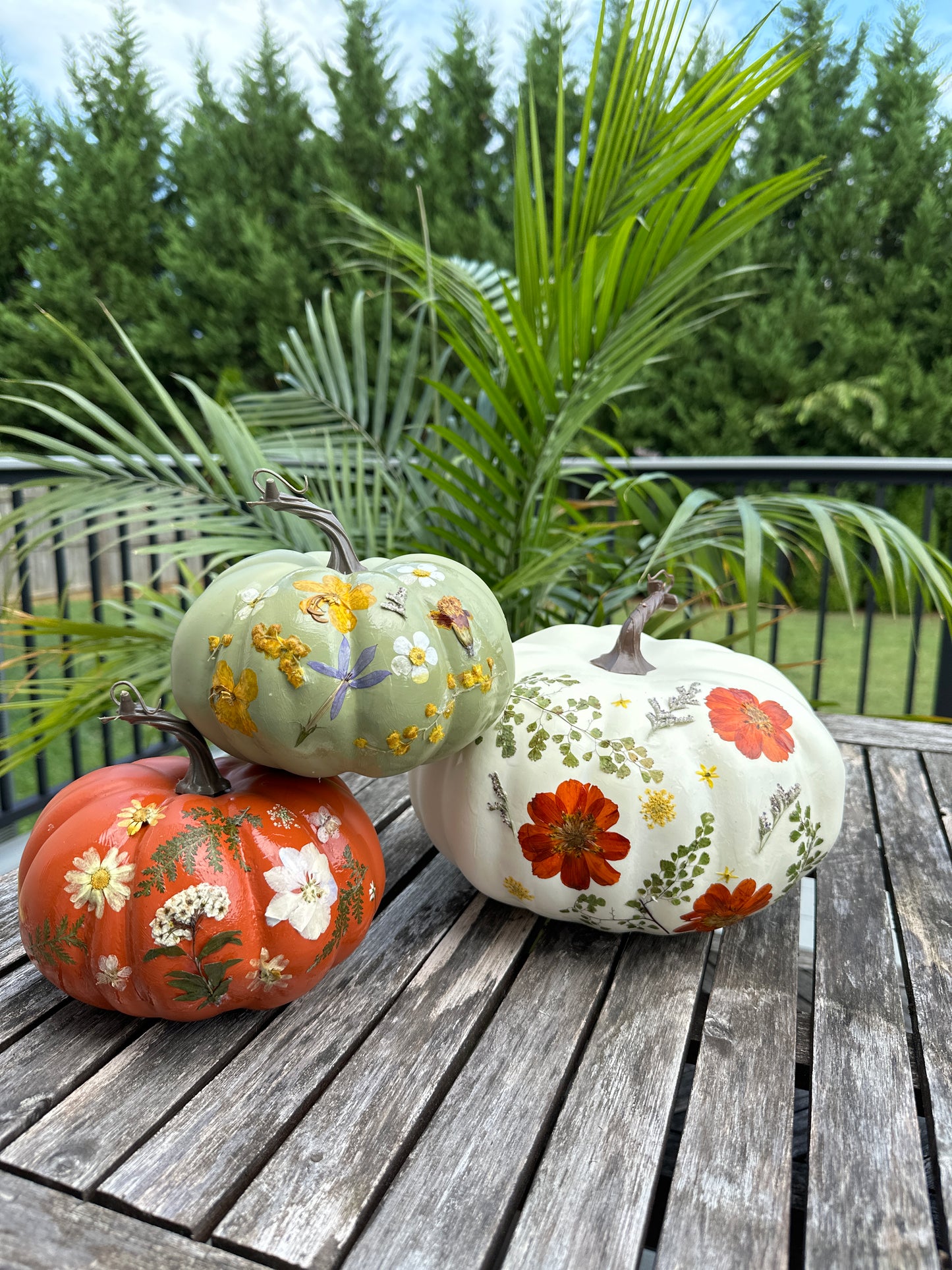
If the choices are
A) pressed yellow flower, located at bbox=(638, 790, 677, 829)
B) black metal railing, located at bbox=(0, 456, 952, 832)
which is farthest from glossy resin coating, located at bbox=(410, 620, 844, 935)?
black metal railing, located at bbox=(0, 456, 952, 832)

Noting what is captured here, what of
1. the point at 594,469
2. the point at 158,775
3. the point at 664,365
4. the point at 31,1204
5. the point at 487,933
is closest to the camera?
the point at 31,1204

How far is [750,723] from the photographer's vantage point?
2.85 ft

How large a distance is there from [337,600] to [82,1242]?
459mm

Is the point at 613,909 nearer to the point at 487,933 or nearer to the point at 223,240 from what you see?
the point at 487,933

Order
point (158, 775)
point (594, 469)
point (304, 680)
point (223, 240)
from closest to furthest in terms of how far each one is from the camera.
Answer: point (304, 680), point (158, 775), point (594, 469), point (223, 240)

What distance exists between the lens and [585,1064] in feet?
→ 2.32

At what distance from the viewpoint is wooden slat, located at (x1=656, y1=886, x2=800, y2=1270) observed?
541 millimetres

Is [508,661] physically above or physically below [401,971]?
above

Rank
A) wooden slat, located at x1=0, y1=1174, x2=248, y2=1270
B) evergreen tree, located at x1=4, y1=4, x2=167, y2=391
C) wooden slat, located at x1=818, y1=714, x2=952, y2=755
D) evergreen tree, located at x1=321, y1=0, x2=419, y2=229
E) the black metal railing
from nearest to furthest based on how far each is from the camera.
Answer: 1. wooden slat, located at x1=0, y1=1174, x2=248, y2=1270
2. wooden slat, located at x1=818, y1=714, x2=952, y2=755
3. the black metal railing
4. evergreen tree, located at x1=4, y1=4, x2=167, y2=391
5. evergreen tree, located at x1=321, y1=0, x2=419, y2=229

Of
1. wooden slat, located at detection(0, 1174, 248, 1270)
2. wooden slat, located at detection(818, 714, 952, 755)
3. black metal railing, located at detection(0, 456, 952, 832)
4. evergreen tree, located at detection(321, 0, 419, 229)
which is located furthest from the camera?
evergreen tree, located at detection(321, 0, 419, 229)

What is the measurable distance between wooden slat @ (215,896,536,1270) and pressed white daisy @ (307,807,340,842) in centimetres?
17

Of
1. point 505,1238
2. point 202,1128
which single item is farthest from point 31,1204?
point 505,1238

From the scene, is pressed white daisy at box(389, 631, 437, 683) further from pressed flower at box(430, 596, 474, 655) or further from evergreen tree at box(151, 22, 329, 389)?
evergreen tree at box(151, 22, 329, 389)

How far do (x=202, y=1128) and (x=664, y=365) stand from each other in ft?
21.3
